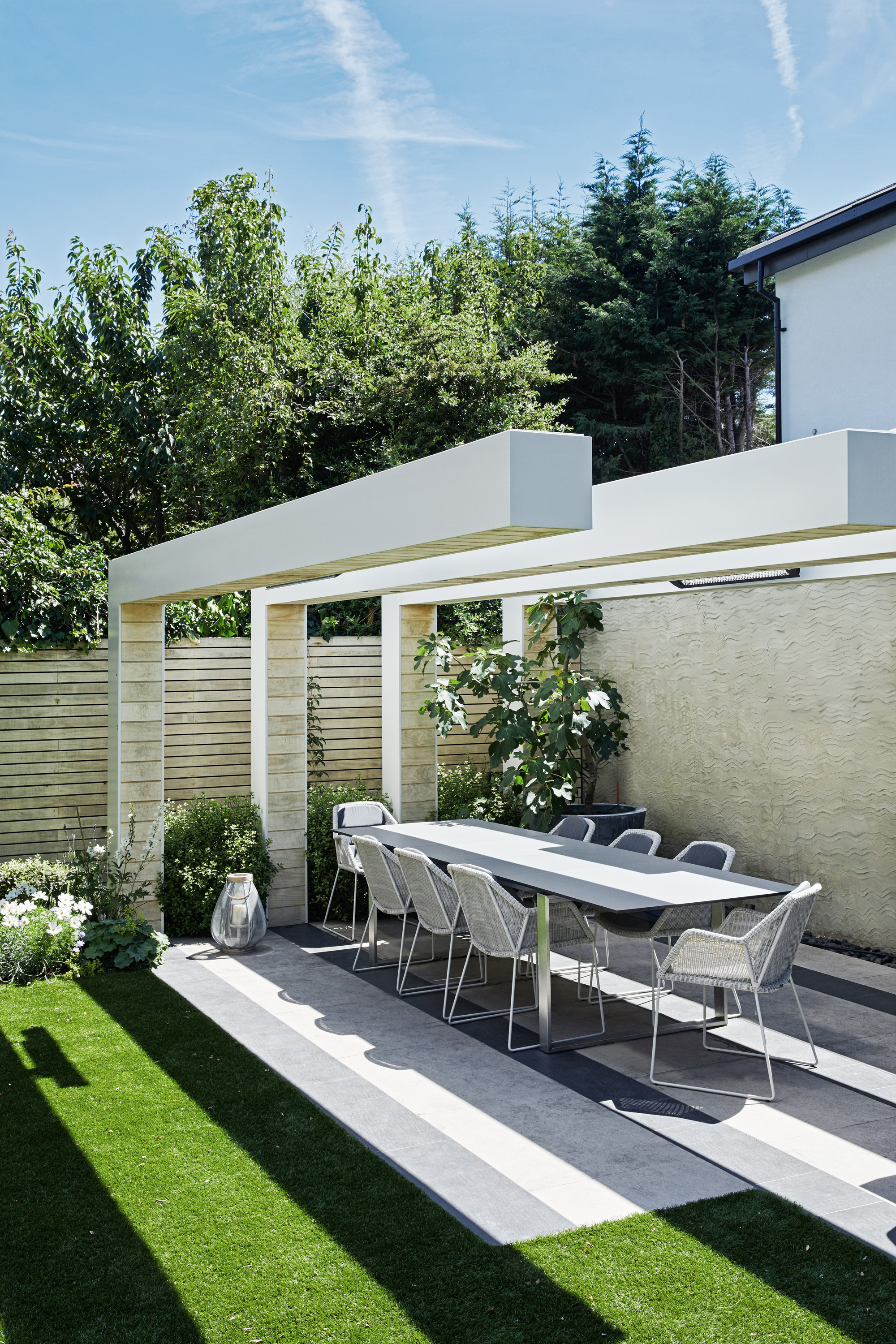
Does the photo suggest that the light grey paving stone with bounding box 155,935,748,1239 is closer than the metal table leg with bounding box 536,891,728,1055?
Yes

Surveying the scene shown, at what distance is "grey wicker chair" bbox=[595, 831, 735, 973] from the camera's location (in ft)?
21.5

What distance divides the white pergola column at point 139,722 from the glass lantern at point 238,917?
0.51 metres

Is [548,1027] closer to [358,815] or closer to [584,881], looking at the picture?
[584,881]

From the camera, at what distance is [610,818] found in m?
9.84

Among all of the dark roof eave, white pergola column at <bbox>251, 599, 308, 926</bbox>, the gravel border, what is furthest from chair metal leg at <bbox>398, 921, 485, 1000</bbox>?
the dark roof eave

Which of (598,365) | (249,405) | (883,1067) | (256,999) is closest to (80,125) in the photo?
(249,405)

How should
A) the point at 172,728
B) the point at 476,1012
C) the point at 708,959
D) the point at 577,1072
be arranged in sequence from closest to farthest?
the point at 708,959 < the point at 577,1072 < the point at 476,1012 < the point at 172,728

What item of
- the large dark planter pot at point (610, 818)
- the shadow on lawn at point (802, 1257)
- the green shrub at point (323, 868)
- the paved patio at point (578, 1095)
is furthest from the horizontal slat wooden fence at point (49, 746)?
the shadow on lawn at point (802, 1257)

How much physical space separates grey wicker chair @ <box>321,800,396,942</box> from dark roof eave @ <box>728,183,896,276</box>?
6.26m

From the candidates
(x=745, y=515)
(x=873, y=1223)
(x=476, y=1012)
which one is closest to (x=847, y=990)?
(x=476, y=1012)

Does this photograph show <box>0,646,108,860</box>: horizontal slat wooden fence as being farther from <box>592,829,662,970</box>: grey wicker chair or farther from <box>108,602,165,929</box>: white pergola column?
<box>592,829,662,970</box>: grey wicker chair

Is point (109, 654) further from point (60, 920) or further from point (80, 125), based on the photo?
point (80, 125)

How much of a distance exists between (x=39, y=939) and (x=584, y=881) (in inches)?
145

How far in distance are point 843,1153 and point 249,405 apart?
11.8m
